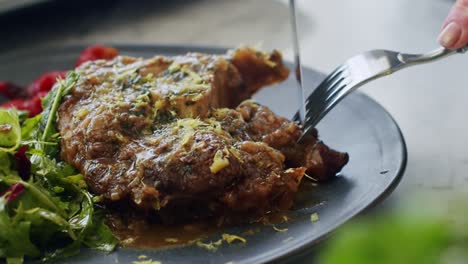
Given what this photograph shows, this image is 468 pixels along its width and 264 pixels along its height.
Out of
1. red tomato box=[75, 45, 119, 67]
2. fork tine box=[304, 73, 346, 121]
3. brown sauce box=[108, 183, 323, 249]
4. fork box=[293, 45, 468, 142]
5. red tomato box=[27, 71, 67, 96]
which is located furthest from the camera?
red tomato box=[75, 45, 119, 67]

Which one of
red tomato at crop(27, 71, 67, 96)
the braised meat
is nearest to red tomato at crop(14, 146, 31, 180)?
the braised meat

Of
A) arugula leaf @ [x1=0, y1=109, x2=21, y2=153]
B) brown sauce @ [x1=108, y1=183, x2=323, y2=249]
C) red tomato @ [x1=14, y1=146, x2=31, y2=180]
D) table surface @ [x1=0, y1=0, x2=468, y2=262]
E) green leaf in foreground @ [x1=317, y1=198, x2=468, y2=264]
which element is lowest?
table surface @ [x1=0, y1=0, x2=468, y2=262]

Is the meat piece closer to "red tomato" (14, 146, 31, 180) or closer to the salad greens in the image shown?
the salad greens

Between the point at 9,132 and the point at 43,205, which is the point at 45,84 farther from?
the point at 43,205

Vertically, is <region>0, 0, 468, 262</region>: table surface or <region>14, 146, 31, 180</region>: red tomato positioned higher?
<region>14, 146, 31, 180</region>: red tomato

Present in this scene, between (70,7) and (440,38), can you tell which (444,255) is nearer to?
(440,38)

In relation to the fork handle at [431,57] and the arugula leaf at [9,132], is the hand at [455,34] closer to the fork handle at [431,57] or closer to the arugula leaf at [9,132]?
the fork handle at [431,57]

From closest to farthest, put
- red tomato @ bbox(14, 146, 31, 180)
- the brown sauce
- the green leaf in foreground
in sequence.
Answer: the green leaf in foreground, the brown sauce, red tomato @ bbox(14, 146, 31, 180)
